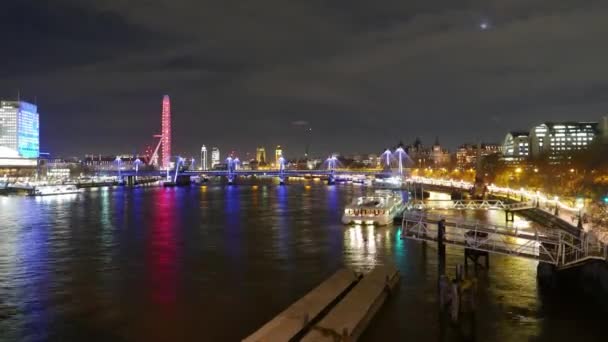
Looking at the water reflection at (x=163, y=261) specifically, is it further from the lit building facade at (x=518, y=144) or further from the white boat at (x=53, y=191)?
the lit building facade at (x=518, y=144)

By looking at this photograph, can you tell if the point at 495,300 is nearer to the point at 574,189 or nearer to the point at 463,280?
the point at 463,280

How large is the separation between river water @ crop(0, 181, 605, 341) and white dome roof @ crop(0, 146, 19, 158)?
116800 millimetres

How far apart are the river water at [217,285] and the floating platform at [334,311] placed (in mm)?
599

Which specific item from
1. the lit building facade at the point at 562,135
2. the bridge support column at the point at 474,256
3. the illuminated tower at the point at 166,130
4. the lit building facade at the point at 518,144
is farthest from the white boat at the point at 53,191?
the lit building facade at the point at 518,144

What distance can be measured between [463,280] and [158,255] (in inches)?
588

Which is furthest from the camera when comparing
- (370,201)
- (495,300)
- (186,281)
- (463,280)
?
(370,201)

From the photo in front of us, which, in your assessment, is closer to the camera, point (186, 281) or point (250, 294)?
point (250, 294)

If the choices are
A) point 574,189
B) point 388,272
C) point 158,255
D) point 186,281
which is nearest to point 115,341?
point 186,281

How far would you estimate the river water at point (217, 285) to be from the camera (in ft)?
44.0

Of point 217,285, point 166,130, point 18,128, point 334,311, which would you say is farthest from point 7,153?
point 334,311

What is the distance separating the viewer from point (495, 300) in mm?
15586

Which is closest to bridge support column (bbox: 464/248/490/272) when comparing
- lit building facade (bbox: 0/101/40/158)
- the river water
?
the river water

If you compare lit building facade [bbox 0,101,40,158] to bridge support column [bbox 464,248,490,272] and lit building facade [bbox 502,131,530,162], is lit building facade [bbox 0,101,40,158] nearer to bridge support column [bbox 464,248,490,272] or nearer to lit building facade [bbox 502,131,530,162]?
lit building facade [bbox 502,131,530,162]

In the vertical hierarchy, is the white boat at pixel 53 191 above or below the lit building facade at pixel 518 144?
below
